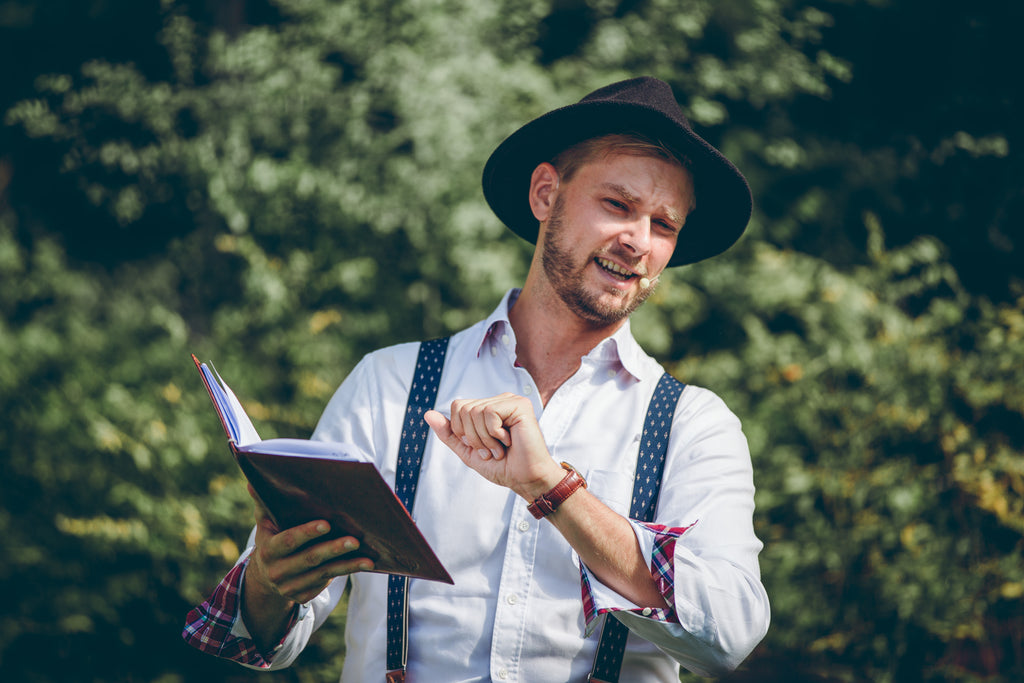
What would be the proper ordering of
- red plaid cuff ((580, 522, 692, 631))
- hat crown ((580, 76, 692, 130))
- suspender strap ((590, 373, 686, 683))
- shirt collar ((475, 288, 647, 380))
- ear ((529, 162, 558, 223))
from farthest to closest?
ear ((529, 162, 558, 223)) < shirt collar ((475, 288, 647, 380)) < hat crown ((580, 76, 692, 130)) < suspender strap ((590, 373, 686, 683)) < red plaid cuff ((580, 522, 692, 631))

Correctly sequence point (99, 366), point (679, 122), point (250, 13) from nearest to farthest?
point (679, 122)
point (99, 366)
point (250, 13)

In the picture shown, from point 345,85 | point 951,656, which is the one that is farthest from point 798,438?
point 345,85

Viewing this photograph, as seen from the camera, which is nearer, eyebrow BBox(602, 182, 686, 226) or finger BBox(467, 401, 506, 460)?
finger BBox(467, 401, 506, 460)

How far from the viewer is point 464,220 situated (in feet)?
12.2

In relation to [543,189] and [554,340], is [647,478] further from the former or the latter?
[543,189]

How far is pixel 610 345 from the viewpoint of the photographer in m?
1.87

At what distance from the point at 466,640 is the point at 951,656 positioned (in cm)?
263

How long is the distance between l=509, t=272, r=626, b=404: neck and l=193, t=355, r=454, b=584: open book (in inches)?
25.2

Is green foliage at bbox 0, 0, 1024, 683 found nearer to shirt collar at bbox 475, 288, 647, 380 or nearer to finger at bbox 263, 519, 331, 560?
shirt collar at bbox 475, 288, 647, 380

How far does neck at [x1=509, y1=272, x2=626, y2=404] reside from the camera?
6.30 ft

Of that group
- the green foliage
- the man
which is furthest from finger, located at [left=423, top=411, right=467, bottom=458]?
the green foliage

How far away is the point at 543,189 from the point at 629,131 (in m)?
0.28

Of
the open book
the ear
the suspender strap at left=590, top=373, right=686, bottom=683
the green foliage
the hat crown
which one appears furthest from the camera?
the green foliage

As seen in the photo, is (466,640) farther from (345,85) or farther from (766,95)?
(766,95)
